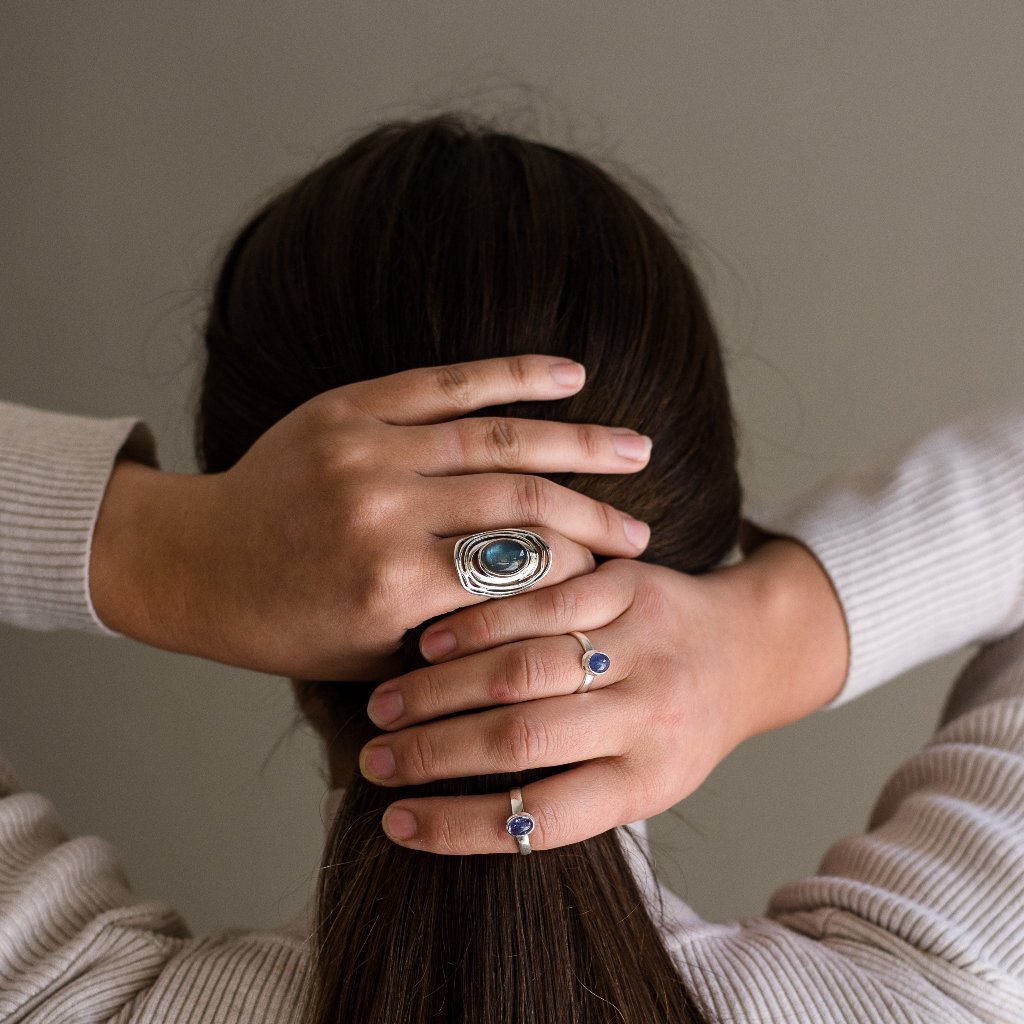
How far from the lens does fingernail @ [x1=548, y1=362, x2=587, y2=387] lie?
665 millimetres

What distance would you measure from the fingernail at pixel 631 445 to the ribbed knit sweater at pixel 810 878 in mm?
298

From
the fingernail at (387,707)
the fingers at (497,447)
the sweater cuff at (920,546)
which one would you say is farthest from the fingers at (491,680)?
the sweater cuff at (920,546)

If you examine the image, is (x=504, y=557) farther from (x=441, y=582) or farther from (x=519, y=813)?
(x=519, y=813)

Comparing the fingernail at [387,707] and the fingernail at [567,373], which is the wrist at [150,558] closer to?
the fingernail at [387,707]

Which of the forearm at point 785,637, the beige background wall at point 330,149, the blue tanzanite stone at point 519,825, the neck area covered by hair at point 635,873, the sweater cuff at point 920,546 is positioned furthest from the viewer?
the beige background wall at point 330,149

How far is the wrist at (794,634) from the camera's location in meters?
0.85

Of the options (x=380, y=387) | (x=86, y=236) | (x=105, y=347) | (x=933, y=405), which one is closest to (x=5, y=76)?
(x=86, y=236)

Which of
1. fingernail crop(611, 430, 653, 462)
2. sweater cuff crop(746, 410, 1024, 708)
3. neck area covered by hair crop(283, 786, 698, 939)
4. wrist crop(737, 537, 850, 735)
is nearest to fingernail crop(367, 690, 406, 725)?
neck area covered by hair crop(283, 786, 698, 939)

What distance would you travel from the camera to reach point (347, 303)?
0.73 m

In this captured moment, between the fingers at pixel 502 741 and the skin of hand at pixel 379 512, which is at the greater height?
the skin of hand at pixel 379 512

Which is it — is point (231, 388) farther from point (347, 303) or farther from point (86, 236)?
point (86, 236)

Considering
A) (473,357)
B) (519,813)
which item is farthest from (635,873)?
(473,357)

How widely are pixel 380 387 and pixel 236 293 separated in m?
0.25

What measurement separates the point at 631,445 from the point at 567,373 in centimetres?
7
